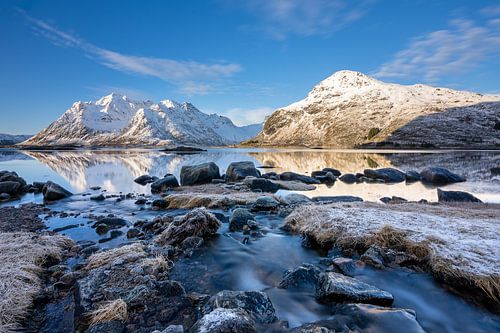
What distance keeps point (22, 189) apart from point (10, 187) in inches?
49.8

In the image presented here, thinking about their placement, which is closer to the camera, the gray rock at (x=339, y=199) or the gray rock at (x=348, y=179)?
the gray rock at (x=339, y=199)

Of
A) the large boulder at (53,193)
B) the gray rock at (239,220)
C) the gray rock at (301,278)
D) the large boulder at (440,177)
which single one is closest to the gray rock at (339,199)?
the gray rock at (239,220)

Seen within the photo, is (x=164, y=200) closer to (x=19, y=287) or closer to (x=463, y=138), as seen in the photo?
(x=19, y=287)

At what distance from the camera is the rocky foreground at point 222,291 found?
18.8 ft

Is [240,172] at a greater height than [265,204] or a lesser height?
greater

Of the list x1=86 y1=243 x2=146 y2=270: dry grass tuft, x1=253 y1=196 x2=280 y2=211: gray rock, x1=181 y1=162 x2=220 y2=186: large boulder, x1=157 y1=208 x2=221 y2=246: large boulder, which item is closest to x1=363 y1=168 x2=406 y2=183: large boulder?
x1=253 y1=196 x2=280 y2=211: gray rock

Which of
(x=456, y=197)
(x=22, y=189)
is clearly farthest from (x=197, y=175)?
(x=456, y=197)

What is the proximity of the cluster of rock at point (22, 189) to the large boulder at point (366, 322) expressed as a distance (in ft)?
72.1

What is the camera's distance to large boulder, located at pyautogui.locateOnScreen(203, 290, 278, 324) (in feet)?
19.4

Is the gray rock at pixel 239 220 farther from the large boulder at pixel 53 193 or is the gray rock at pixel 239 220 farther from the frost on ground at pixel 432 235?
the large boulder at pixel 53 193

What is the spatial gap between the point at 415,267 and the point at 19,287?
34.9ft

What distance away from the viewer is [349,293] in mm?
6430

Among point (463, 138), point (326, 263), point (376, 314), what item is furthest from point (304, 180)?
point (463, 138)

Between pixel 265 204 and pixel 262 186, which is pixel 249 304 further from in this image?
pixel 262 186
